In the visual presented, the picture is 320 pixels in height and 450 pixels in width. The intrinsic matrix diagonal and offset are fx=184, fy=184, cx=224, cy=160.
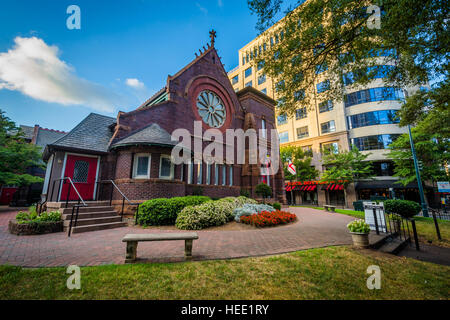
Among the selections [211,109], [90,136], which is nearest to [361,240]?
[211,109]

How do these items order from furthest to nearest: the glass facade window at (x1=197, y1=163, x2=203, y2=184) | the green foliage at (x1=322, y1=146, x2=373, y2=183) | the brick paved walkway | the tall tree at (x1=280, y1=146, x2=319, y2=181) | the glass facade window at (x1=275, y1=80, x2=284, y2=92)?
the tall tree at (x1=280, y1=146, x2=319, y2=181) → the green foliage at (x1=322, y1=146, x2=373, y2=183) → the glass facade window at (x1=197, y1=163, x2=203, y2=184) → the glass facade window at (x1=275, y1=80, x2=284, y2=92) → the brick paved walkway

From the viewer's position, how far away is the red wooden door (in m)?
10.6

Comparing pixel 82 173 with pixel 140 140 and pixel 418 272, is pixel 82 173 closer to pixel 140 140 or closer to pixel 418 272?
pixel 140 140

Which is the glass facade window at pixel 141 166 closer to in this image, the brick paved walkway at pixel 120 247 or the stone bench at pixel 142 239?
the brick paved walkway at pixel 120 247

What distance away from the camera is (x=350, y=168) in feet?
90.1

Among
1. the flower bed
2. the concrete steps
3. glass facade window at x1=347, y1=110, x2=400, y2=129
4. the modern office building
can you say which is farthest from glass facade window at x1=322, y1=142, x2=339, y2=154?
the concrete steps

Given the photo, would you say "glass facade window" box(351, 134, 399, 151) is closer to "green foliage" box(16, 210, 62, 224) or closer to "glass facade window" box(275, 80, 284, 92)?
"glass facade window" box(275, 80, 284, 92)

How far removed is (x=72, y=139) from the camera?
10.9 metres

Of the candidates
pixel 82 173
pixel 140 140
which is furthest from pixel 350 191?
pixel 82 173

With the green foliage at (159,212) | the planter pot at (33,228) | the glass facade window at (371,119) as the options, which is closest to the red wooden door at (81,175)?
the planter pot at (33,228)

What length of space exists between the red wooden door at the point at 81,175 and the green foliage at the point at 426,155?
96.6 ft

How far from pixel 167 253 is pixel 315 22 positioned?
29.5ft

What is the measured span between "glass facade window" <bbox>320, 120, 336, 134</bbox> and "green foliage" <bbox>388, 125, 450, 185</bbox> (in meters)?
9.95

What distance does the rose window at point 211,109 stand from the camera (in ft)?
53.9
